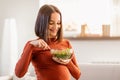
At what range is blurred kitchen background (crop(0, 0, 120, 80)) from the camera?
3139mm

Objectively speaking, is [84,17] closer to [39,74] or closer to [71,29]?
[71,29]

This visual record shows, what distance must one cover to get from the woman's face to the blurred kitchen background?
177 centimetres

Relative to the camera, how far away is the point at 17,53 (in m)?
3.27

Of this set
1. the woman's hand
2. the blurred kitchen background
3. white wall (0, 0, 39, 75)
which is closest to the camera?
the woman's hand

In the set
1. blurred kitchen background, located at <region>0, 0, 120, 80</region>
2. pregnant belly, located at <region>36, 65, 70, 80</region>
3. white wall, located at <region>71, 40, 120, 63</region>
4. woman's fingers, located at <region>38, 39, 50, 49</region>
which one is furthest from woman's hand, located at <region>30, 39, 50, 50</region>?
white wall, located at <region>71, 40, 120, 63</region>

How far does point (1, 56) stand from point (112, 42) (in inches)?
54.3

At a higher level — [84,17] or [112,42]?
[84,17]

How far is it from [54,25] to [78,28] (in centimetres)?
200

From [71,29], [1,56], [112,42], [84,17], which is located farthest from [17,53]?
[112,42]

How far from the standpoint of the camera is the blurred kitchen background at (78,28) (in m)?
3.14

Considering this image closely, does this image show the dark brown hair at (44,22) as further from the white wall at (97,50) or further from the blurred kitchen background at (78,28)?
the white wall at (97,50)

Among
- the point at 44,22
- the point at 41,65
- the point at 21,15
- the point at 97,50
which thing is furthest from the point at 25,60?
the point at 21,15

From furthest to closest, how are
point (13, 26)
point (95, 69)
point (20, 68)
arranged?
point (13, 26)
point (95, 69)
point (20, 68)

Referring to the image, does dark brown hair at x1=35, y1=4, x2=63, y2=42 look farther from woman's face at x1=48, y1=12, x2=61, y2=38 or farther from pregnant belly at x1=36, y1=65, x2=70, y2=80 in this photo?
pregnant belly at x1=36, y1=65, x2=70, y2=80
